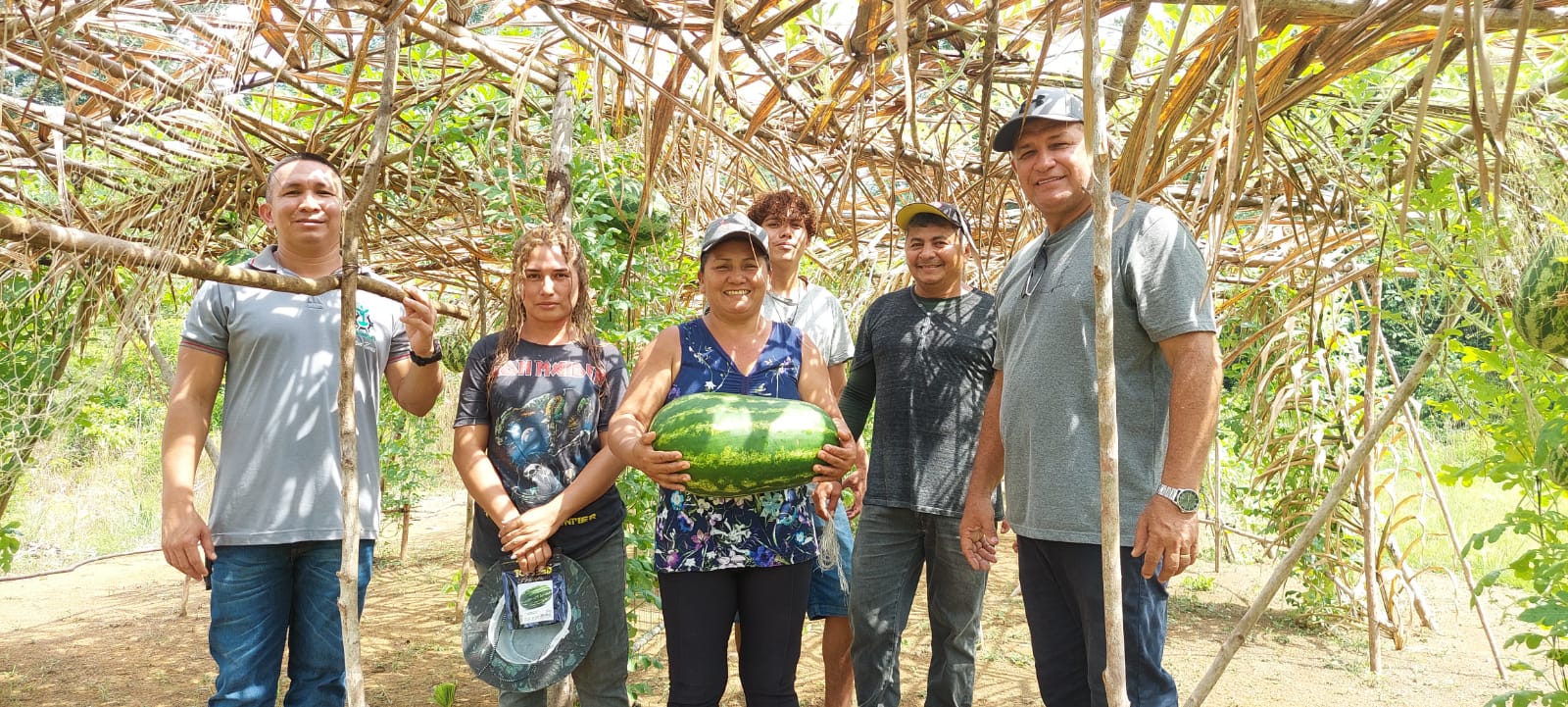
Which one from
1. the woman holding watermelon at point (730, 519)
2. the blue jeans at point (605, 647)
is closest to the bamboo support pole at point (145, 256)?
the woman holding watermelon at point (730, 519)

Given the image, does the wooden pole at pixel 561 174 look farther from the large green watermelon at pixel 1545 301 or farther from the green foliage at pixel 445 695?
the large green watermelon at pixel 1545 301

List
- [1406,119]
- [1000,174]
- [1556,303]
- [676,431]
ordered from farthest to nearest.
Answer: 1. [1000,174]
2. [1406,119]
3. [676,431]
4. [1556,303]

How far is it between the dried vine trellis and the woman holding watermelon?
39 centimetres

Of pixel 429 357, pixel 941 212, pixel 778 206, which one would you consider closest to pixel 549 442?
pixel 429 357

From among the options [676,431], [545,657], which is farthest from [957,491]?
[545,657]

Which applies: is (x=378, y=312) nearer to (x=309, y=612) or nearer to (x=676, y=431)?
(x=309, y=612)

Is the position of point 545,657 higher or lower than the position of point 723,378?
lower

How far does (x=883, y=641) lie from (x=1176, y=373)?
1.56 metres

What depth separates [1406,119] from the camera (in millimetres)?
2510

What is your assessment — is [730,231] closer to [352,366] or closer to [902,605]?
[352,366]

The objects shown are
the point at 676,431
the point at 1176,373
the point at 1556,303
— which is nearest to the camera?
the point at 1556,303

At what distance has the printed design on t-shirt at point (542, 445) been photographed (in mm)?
2676

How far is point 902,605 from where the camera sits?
10.7 ft

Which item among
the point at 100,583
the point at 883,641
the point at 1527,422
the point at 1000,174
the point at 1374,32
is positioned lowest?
the point at 100,583
